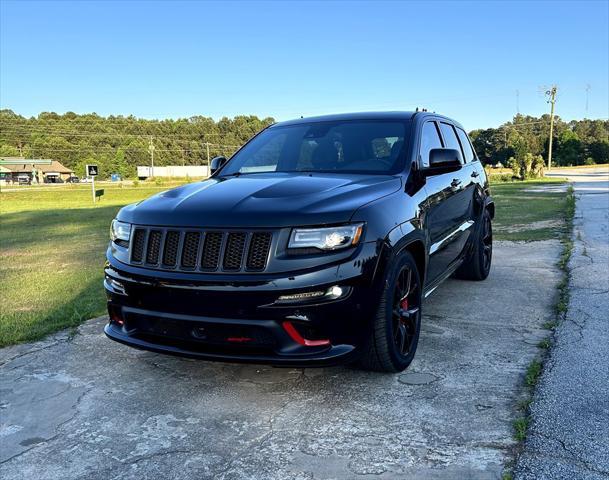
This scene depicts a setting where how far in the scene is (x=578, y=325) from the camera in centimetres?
423

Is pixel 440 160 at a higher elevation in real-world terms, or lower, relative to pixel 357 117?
lower

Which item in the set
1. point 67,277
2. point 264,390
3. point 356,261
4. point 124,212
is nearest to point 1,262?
point 67,277

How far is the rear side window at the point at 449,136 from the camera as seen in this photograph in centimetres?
507

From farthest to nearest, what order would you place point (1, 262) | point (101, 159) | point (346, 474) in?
point (101, 159) < point (1, 262) < point (346, 474)

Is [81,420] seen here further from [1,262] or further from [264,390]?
[1,262]

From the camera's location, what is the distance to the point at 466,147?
5.94 m

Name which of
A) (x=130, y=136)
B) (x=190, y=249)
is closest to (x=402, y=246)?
(x=190, y=249)

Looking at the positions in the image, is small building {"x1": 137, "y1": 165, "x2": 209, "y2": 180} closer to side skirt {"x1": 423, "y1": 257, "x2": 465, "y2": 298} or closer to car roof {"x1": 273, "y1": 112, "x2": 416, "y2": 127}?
car roof {"x1": 273, "y1": 112, "x2": 416, "y2": 127}

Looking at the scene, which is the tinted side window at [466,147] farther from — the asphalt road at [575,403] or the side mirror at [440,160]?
the asphalt road at [575,403]

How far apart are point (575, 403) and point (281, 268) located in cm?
179

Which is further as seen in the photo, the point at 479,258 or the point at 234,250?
the point at 479,258

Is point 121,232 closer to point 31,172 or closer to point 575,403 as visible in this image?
point 575,403

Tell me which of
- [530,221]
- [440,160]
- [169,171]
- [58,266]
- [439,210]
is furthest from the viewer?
[169,171]

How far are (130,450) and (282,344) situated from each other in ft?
2.99
